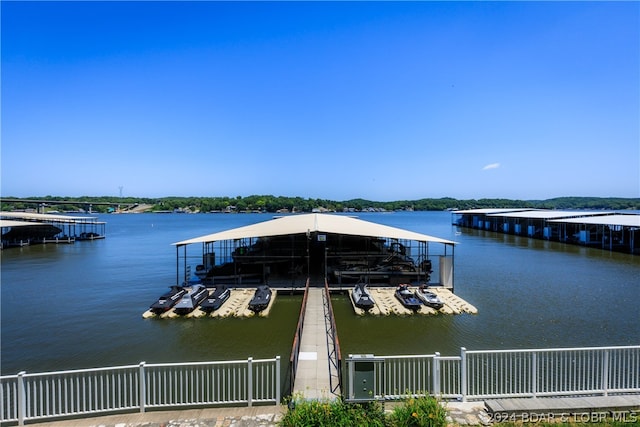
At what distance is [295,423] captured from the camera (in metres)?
5.57

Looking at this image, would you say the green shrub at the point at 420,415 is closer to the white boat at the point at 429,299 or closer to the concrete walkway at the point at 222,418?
the concrete walkway at the point at 222,418

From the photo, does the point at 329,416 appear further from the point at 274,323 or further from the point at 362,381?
the point at 274,323

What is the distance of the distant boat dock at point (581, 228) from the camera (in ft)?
126

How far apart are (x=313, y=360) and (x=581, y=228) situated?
50152mm

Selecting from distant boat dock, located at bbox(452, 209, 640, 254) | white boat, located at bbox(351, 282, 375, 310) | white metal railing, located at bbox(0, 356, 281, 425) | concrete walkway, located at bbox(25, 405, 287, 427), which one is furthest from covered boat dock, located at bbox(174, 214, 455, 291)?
distant boat dock, located at bbox(452, 209, 640, 254)

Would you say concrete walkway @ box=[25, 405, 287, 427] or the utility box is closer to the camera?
the utility box

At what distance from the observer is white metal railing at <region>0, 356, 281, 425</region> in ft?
22.2

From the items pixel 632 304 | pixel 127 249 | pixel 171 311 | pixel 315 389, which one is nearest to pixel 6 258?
pixel 127 249

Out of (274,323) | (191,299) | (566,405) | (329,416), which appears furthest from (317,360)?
(191,299)

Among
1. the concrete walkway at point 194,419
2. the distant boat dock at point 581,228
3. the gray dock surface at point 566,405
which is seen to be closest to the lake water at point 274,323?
the concrete walkway at point 194,419

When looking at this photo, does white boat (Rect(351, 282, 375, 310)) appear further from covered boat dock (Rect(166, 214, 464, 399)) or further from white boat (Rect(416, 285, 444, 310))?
white boat (Rect(416, 285, 444, 310))

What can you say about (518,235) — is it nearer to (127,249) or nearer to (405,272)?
(405,272)

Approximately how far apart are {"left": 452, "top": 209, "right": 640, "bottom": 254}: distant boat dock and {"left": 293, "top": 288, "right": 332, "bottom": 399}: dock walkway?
37.4 metres

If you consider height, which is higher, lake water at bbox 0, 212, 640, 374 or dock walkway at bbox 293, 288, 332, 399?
dock walkway at bbox 293, 288, 332, 399
